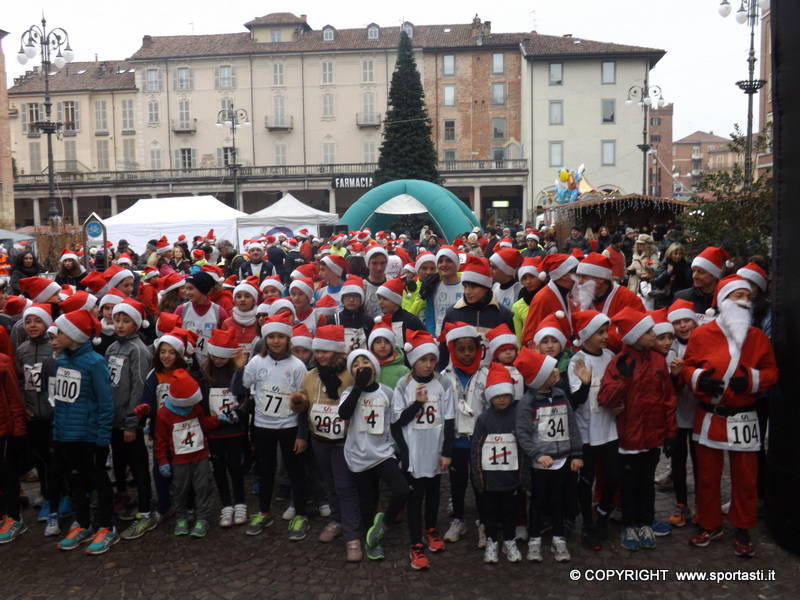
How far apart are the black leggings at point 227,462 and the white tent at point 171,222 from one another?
20791 mm

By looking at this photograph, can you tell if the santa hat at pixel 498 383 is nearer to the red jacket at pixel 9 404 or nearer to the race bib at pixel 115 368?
the race bib at pixel 115 368

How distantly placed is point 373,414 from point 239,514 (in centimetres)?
165

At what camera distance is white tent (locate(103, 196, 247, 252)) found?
25.9 m

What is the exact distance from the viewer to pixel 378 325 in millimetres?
5695

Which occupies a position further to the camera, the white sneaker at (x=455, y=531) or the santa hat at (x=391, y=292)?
the santa hat at (x=391, y=292)

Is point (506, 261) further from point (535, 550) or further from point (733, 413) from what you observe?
point (535, 550)

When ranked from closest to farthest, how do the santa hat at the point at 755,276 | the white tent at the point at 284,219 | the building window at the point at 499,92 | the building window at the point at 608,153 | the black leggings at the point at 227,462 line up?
the santa hat at the point at 755,276, the black leggings at the point at 227,462, the white tent at the point at 284,219, the building window at the point at 608,153, the building window at the point at 499,92

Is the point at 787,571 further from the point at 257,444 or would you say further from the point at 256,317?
the point at 256,317

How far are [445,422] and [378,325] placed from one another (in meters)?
0.93

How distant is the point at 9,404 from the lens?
582 centimetres

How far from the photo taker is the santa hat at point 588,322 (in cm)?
537

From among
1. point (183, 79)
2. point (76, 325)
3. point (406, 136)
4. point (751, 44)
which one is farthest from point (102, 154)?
point (76, 325)

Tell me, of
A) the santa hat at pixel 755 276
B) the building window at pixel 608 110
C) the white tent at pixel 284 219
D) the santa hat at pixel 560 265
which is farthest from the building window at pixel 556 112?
the santa hat at pixel 755 276

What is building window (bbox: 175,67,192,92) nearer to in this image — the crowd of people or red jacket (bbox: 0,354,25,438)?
the crowd of people
